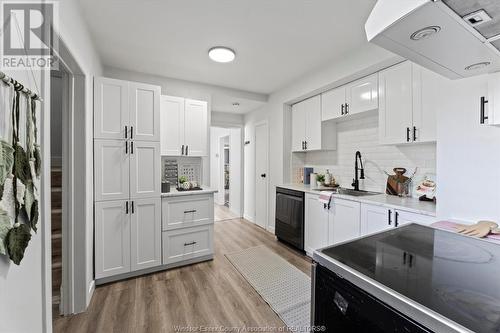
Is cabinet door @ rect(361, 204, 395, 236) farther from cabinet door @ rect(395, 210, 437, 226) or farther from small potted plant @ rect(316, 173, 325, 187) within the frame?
small potted plant @ rect(316, 173, 325, 187)

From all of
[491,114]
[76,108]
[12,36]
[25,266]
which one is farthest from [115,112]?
[491,114]

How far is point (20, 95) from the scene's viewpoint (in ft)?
2.84

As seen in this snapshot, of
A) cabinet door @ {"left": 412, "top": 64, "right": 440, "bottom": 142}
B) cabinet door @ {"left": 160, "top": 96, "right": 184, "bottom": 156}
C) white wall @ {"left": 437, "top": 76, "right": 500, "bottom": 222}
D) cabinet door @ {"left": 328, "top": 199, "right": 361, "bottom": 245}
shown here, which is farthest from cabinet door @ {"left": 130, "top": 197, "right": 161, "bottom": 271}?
cabinet door @ {"left": 412, "top": 64, "right": 440, "bottom": 142}

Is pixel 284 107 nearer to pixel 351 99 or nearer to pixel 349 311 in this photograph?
pixel 351 99

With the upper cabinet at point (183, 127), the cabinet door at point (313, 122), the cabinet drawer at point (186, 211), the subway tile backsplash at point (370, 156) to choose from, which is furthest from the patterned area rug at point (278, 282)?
the cabinet door at point (313, 122)

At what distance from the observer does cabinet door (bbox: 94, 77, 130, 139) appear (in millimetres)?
2266

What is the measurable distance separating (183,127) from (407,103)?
2.65 meters

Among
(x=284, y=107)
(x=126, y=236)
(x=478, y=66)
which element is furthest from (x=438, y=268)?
(x=284, y=107)

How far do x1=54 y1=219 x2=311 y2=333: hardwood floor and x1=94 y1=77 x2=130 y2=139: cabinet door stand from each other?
1.60 meters

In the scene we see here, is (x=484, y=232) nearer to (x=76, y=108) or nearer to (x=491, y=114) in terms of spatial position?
(x=491, y=114)

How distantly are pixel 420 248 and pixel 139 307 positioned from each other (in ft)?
7.19

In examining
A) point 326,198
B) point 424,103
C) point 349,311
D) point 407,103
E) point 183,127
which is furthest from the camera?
point 183,127

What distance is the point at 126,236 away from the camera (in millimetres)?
2398

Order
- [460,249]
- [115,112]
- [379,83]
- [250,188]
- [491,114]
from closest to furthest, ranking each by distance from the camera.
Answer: [460,249] → [491,114] → [115,112] → [379,83] → [250,188]
